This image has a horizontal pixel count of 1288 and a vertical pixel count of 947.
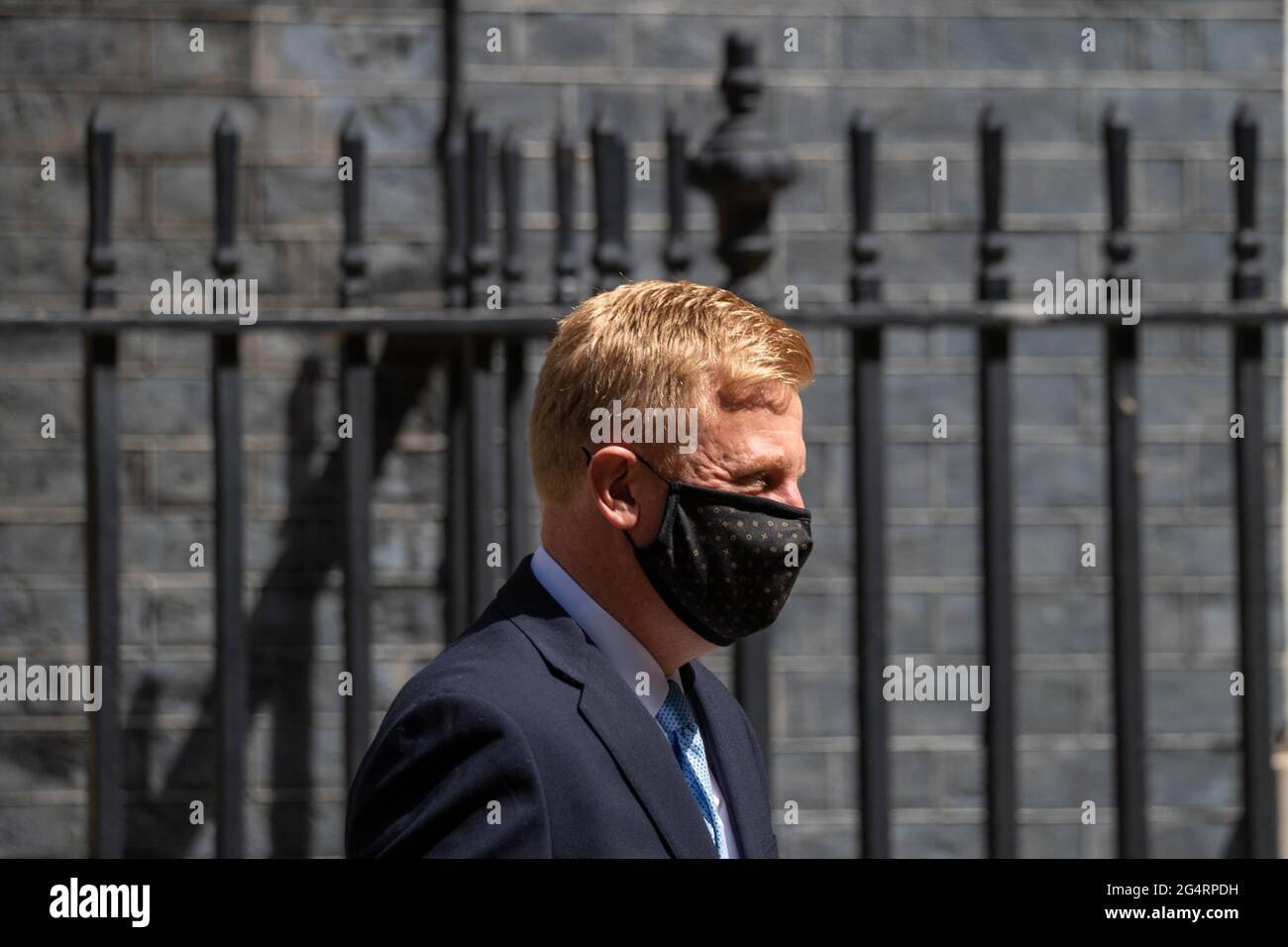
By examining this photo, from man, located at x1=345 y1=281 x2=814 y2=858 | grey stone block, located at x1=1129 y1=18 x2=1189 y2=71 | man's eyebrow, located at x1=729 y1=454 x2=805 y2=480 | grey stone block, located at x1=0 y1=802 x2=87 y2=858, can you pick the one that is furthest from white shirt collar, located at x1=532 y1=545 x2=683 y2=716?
grey stone block, located at x1=1129 y1=18 x2=1189 y2=71

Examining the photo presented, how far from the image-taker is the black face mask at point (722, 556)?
212 centimetres

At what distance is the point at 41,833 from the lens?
470 cm

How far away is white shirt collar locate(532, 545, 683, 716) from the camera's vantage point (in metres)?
2.07

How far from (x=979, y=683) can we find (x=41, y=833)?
8.89 ft

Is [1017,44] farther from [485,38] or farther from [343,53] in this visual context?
[343,53]

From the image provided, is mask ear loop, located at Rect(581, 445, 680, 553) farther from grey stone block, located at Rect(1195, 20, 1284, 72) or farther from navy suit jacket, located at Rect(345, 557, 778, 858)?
grey stone block, located at Rect(1195, 20, 1284, 72)

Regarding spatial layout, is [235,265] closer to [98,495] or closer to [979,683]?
[98,495]

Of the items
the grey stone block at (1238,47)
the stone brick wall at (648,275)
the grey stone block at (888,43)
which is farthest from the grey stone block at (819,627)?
the grey stone block at (1238,47)

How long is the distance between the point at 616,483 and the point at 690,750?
1.17 ft

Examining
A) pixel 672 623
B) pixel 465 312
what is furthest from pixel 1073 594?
pixel 672 623

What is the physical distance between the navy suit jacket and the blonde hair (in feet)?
0.71

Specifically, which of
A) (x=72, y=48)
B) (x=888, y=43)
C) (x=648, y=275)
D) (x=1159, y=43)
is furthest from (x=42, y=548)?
(x=1159, y=43)

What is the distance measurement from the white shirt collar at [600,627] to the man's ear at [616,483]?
10cm
